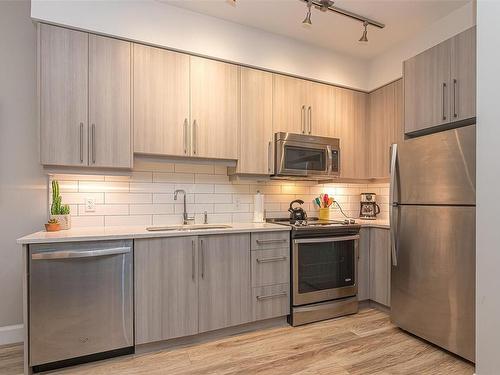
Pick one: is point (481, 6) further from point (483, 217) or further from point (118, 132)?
point (118, 132)

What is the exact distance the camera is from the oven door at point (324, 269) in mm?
2658

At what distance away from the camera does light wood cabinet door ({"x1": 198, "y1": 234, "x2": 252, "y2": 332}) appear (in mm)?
2318

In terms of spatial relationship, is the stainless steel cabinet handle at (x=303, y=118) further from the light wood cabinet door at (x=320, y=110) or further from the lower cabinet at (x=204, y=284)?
the lower cabinet at (x=204, y=284)

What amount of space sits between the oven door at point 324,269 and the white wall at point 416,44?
6.09ft

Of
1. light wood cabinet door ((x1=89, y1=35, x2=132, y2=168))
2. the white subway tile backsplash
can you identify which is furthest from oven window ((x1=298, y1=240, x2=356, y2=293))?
light wood cabinet door ((x1=89, y1=35, x2=132, y2=168))

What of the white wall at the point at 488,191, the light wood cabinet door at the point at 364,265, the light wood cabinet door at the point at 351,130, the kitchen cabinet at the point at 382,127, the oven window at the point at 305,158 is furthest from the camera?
the light wood cabinet door at the point at 351,130

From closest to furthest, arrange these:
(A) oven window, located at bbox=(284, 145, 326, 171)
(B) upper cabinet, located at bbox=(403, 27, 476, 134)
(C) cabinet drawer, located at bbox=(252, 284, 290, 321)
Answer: (B) upper cabinet, located at bbox=(403, 27, 476, 134)
(C) cabinet drawer, located at bbox=(252, 284, 290, 321)
(A) oven window, located at bbox=(284, 145, 326, 171)

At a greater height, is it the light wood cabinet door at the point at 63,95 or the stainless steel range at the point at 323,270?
the light wood cabinet door at the point at 63,95

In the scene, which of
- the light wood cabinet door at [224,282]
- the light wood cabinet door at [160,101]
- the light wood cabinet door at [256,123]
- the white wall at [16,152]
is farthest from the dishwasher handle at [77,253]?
the light wood cabinet door at [256,123]

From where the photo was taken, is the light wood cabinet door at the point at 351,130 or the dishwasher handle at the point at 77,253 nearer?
the dishwasher handle at the point at 77,253

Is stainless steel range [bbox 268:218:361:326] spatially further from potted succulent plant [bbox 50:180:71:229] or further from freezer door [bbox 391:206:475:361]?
potted succulent plant [bbox 50:180:71:229]

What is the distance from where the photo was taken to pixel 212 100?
266 centimetres

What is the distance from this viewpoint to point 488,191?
1672 mm

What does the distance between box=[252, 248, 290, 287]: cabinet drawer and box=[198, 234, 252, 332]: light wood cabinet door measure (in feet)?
0.25
